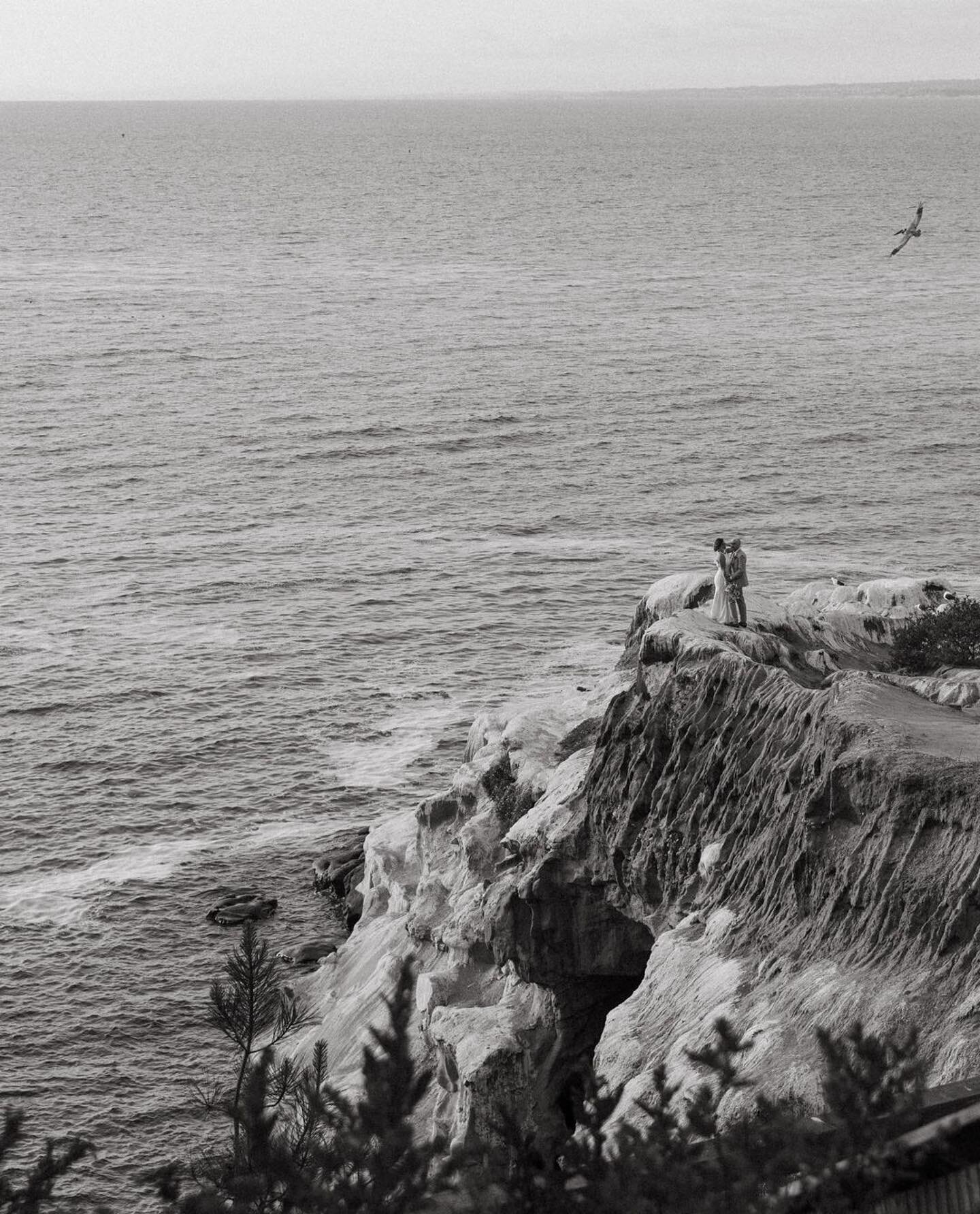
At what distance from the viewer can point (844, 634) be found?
4147cm

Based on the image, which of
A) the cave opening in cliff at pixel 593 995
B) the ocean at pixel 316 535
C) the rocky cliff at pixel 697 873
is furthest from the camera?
the ocean at pixel 316 535

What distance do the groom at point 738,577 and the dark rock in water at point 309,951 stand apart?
66.0ft

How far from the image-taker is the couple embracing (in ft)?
121

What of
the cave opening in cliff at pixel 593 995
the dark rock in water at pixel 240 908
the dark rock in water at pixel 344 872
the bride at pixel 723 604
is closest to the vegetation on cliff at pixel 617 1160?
the cave opening in cliff at pixel 593 995

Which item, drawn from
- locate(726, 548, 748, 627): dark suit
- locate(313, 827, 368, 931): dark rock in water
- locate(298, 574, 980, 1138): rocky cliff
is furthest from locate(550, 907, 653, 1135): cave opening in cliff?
locate(313, 827, 368, 931): dark rock in water

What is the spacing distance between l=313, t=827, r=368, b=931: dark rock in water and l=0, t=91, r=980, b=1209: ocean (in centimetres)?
78

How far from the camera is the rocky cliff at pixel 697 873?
2714 cm

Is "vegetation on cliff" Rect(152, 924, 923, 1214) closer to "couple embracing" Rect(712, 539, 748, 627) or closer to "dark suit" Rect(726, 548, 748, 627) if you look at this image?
"dark suit" Rect(726, 548, 748, 627)

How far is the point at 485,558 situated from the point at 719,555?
42994 mm

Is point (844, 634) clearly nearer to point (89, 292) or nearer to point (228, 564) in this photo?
point (228, 564)

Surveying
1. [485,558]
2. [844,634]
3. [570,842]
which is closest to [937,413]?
[485,558]

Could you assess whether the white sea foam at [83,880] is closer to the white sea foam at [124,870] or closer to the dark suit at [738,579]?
the white sea foam at [124,870]

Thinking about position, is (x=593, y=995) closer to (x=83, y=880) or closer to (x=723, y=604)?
(x=723, y=604)

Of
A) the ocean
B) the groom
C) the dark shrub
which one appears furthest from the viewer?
the ocean
